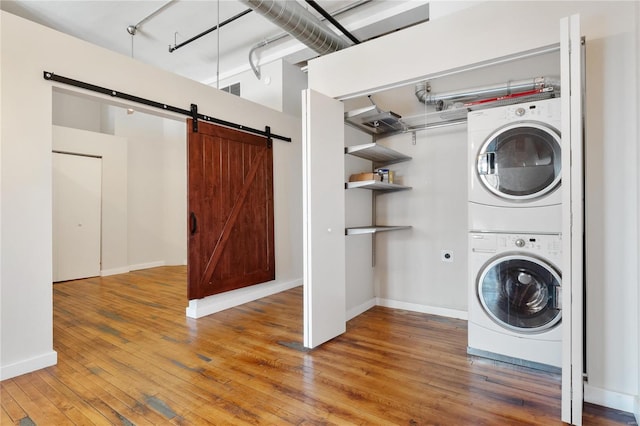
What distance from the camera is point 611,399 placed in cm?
192

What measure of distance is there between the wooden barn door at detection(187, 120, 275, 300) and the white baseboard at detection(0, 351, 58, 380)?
4.13ft

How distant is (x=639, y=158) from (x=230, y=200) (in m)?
3.68

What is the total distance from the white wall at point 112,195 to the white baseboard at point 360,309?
5.06 m

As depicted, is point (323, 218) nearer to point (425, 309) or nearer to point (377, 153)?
point (377, 153)

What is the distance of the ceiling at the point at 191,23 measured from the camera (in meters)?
4.09

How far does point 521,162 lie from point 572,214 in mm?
876

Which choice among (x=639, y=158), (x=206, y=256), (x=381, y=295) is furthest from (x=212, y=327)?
(x=639, y=158)

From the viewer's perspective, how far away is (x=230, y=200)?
13.2 feet

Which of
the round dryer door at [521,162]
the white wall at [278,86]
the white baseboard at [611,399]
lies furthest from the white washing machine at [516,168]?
the white wall at [278,86]

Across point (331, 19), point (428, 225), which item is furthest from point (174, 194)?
point (428, 225)

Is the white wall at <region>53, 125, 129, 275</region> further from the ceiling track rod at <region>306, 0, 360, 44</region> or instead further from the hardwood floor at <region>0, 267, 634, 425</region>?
the ceiling track rod at <region>306, 0, 360, 44</region>

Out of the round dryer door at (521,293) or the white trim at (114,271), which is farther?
the white trim at (114,271)

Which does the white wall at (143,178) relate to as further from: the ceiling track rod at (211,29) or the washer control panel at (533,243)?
the washer control panel at (533,243)

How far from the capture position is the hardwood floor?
1844 mm
